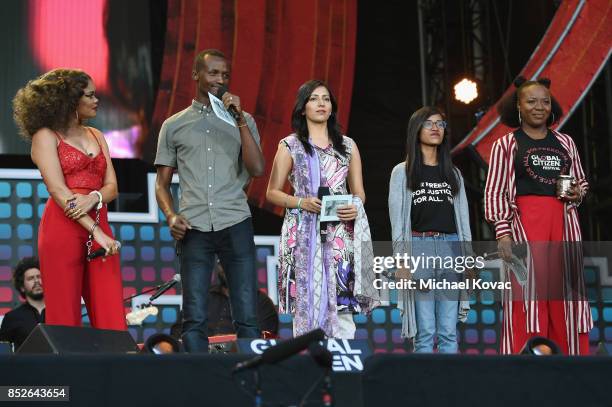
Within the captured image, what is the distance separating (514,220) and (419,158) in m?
0.60

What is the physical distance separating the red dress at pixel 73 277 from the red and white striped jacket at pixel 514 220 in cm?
186

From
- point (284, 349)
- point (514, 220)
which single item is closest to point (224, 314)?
point (514, 220)

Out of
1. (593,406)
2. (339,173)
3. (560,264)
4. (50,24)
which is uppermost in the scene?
(50,24)

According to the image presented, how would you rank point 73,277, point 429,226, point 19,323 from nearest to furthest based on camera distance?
point 73,277
point 429,226
point 19,323

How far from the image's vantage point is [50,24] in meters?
8.79

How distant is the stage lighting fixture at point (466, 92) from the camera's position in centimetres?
998

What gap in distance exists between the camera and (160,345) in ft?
13.3

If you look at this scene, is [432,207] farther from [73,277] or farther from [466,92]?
[466,92]

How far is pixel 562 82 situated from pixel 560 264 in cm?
326

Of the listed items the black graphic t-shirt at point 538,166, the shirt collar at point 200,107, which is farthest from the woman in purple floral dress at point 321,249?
the black graphic t-shirt at point 538,166

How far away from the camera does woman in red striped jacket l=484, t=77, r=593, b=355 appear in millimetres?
5348

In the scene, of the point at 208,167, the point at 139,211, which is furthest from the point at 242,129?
the point at 139,211

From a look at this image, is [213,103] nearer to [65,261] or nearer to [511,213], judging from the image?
[65,261]

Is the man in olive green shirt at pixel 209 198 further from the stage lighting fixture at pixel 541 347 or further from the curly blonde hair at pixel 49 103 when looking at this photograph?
the stage lighting fixture at pixel 541 347
